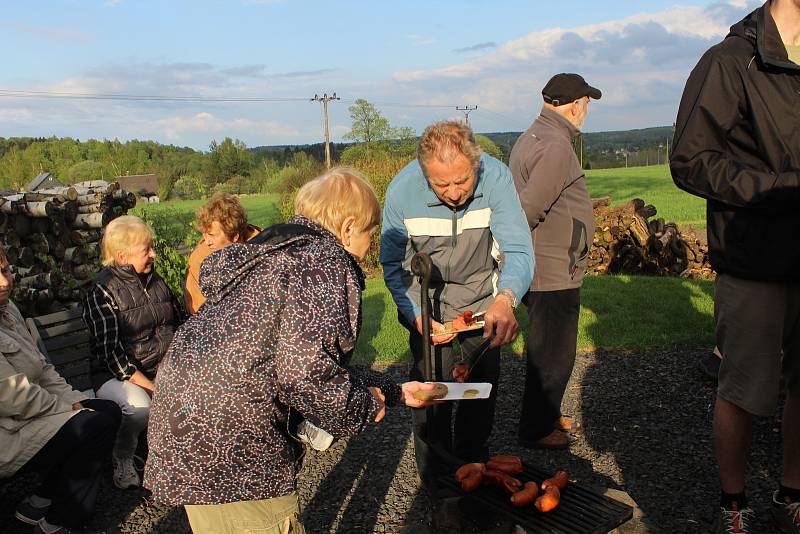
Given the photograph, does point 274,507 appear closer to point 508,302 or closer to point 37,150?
point 508,302

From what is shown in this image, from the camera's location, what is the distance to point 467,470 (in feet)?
7.95

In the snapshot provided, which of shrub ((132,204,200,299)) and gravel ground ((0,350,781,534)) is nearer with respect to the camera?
gravel ground ((0,350,781,534))

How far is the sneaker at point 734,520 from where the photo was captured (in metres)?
2.73

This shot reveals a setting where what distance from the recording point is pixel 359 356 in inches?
254

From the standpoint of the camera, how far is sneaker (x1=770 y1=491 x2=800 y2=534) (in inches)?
111

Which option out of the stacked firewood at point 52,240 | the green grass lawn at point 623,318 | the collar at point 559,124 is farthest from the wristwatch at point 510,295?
the stacked firewood at point 52,240

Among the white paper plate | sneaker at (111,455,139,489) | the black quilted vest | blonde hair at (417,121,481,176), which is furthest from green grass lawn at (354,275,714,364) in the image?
the white paper plate

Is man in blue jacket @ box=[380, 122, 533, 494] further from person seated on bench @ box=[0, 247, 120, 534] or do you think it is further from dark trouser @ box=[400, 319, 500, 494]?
person seated on bench @ box=[0, 247, 120, 534]

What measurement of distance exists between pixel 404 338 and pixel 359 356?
0.71 m

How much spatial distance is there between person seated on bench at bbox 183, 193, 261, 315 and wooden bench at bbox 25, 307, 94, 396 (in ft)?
2.48

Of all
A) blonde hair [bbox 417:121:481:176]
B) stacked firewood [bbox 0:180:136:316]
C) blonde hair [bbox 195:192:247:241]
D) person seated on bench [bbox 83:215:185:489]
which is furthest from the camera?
stacked firewood [bbox 0:180:136:316]

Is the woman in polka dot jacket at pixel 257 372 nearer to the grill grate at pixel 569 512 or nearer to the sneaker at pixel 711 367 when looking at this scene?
the grill grate at pixel 569 512

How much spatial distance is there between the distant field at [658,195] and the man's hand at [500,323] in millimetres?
15796

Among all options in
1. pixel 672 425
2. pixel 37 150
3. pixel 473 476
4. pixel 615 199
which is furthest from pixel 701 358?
pixel 37 150
